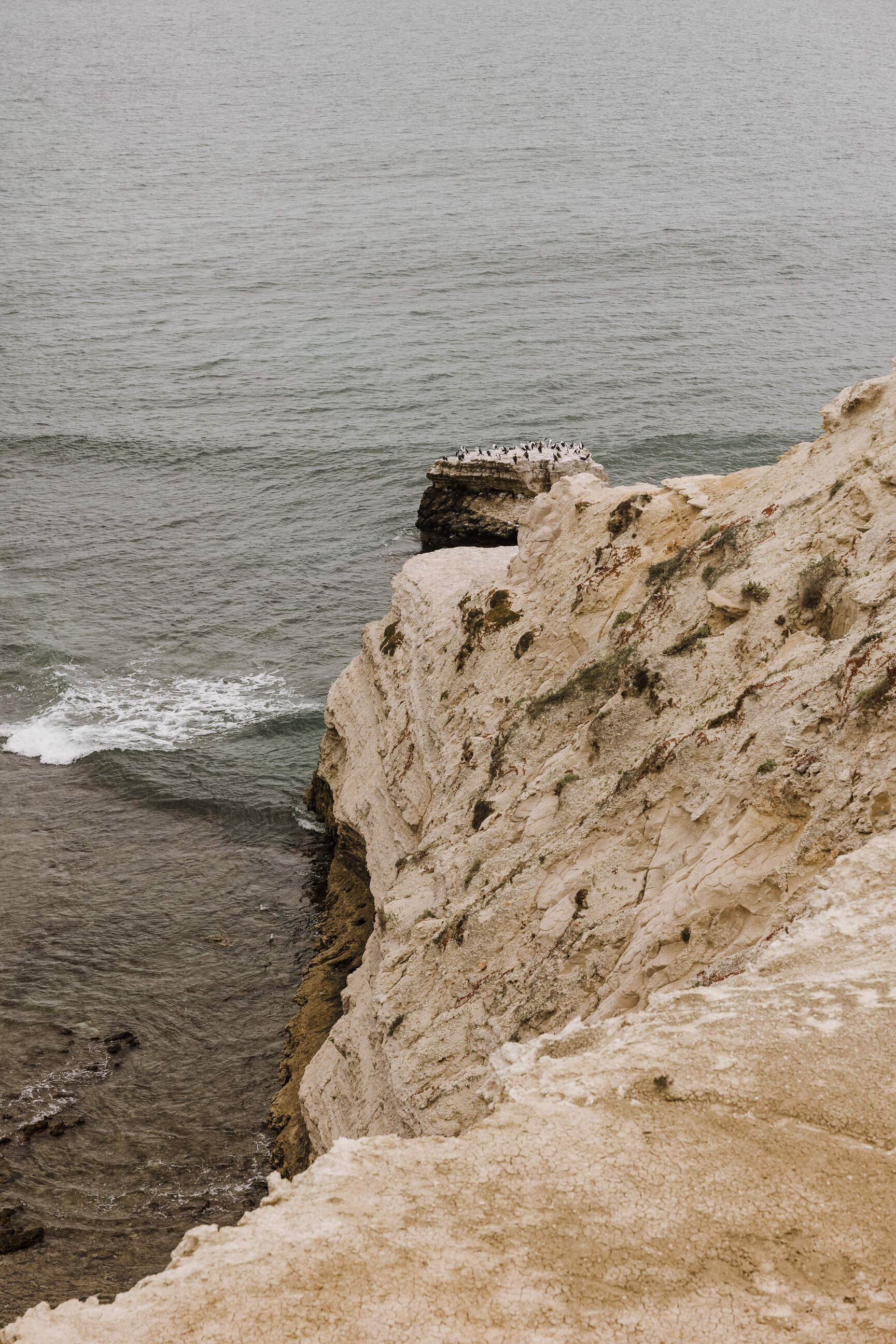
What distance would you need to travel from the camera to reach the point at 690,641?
70.6 ft

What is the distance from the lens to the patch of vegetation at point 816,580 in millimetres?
20062

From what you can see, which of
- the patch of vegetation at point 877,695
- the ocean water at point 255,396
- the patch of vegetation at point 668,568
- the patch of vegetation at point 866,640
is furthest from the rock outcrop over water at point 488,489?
the patch of vegetation at point 877,695

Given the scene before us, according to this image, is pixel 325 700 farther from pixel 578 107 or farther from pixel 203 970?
pixel 578 107

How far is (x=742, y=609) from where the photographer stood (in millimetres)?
21188

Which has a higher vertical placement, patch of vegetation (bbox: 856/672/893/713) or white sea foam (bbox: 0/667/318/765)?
patch of vegetation (bbox: 856/672/893/713)

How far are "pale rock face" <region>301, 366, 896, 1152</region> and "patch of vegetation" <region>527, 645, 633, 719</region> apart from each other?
56 mm

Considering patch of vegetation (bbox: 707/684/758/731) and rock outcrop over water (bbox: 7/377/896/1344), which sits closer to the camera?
rock outcrop over water (bbox: 7/377/896/1344)

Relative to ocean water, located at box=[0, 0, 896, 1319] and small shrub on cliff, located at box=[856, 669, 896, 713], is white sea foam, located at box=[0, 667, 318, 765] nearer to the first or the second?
ocean water, located at box=[0, 0, 896, 1319]

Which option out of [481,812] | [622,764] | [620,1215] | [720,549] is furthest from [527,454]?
[620,1215]

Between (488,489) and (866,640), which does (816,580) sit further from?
(488,489)

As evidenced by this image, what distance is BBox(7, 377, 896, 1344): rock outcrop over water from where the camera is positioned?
10.3 meters

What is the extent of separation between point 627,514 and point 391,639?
9827 millimetres

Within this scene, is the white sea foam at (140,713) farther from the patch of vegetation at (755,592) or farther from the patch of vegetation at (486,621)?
the patch of vegetation at (755,592)

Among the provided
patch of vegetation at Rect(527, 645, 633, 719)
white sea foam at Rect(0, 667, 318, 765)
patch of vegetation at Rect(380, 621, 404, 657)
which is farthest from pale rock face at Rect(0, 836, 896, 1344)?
white sea foam at Rect(0, 667, 318, 765)
